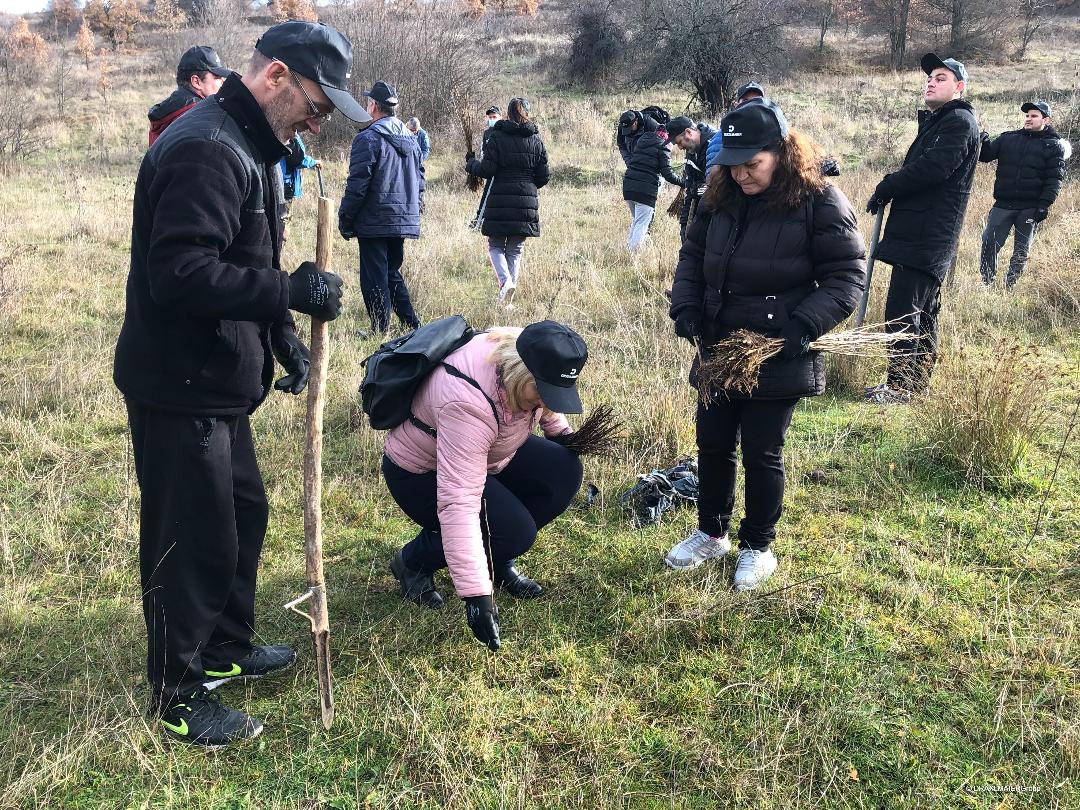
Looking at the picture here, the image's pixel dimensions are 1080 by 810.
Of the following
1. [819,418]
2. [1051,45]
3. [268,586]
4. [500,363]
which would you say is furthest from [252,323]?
[1051,45]

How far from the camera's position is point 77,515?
3727 mm

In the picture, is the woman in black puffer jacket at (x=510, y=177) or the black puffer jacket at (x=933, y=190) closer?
the black puffer jacket at (x=933, y=190)

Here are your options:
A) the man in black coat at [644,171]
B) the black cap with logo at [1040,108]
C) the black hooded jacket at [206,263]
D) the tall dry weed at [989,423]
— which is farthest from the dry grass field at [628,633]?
the man in black coat at [644,171]

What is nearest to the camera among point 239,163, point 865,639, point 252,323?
point 239,163

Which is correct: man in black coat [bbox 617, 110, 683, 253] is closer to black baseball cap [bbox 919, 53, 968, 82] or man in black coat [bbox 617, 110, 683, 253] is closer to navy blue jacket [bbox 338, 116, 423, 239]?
navy blue jacket [bbox 338, 116, 423, 239]

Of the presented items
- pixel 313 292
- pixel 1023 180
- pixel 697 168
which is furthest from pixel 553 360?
pixel 1023 180

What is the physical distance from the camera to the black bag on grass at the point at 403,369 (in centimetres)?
271

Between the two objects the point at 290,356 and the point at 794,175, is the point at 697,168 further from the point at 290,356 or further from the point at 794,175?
the point at 290,356

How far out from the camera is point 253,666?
8.97ft

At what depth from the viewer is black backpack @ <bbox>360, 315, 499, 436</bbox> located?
107 inches

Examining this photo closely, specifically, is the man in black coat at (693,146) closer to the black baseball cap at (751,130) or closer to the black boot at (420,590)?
the black baseball cap at (751,130)

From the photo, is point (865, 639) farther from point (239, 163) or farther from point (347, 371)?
point (347, 371)

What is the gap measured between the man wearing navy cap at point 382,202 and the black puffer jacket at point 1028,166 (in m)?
5.15

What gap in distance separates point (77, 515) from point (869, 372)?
4.70 metres
